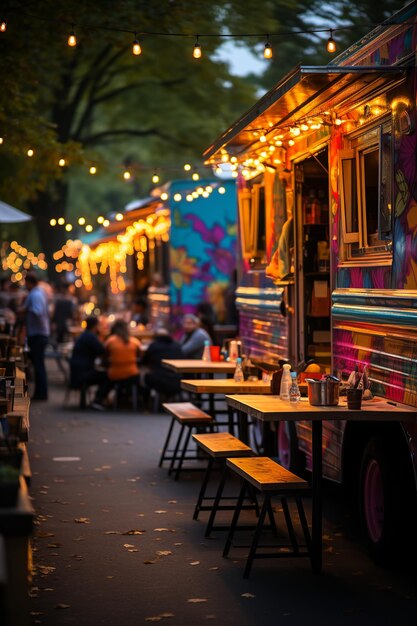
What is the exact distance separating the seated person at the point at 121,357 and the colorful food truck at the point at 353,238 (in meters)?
6.10

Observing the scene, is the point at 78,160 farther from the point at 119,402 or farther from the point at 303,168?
the point at 303,168

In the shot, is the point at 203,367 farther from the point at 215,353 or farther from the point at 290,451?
the point at 290,451

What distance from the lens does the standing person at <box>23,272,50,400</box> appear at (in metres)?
19.8

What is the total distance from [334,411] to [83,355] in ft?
37.6

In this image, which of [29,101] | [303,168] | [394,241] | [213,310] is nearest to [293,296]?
[303,168]

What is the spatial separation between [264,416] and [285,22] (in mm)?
17704

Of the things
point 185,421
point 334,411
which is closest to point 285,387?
point 334,411

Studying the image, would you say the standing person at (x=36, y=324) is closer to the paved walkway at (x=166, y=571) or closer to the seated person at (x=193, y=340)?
the seated person at (x=193, y=340)

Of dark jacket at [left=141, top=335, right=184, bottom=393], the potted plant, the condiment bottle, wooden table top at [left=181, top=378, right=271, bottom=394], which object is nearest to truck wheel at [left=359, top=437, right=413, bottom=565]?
the condiment bottle

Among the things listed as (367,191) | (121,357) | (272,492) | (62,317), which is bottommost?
(272,492)

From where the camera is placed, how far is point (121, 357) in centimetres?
1875

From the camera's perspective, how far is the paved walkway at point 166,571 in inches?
279

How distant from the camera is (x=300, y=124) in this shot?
10.2 metres

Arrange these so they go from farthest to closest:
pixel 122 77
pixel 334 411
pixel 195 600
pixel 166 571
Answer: pixel 122 77, pixel 166 571, pixel 334 411, pixel 195 600
